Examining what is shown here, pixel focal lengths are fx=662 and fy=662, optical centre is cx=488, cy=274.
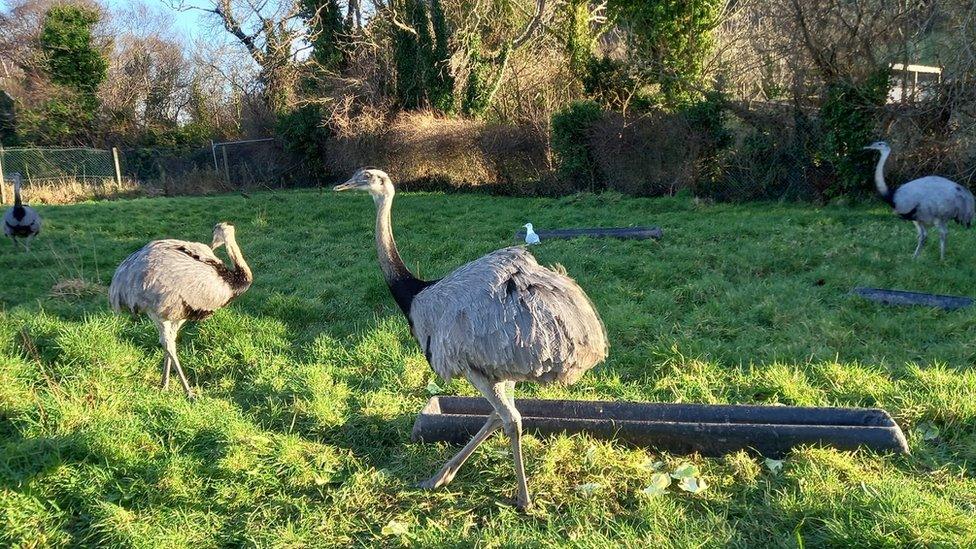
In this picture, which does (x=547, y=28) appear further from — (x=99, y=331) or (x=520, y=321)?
(x=520, y=321)

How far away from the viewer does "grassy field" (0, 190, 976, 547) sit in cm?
305

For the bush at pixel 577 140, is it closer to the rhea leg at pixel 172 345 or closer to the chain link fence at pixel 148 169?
the chain link fence at pixel 148 169

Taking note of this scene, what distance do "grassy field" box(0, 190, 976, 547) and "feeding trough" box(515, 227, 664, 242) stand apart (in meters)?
1.15

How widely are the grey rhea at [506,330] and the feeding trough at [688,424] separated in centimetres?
42

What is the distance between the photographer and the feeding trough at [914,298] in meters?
5.50

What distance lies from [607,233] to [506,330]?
6244 millimetres

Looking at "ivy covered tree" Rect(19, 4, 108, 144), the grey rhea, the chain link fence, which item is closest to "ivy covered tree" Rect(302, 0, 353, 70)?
the chain link fence

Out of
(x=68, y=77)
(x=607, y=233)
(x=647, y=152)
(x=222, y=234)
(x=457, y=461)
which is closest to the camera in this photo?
(x=457, y=461)

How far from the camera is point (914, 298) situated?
566 centimetres

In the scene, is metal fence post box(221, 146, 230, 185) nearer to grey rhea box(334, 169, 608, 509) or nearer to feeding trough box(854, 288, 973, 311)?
feeding trough box(854, 288, 973, 311)

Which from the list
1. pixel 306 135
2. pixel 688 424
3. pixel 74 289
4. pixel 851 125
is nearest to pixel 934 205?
pixel 851 125

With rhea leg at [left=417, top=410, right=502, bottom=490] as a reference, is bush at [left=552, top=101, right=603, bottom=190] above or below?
above

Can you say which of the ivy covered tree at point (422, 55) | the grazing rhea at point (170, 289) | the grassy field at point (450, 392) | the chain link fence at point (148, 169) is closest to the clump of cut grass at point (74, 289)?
the grassy field at point (450, 392)

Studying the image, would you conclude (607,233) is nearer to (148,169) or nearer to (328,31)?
(328,31)
